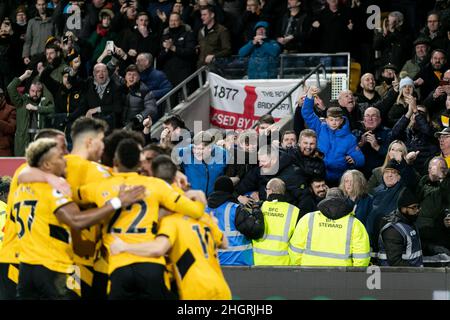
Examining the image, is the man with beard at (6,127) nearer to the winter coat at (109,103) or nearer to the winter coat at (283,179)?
the winter coat at (109,103)

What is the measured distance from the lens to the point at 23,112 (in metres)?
19.0

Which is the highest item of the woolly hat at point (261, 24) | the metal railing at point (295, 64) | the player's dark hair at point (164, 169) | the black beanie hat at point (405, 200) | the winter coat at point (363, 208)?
the woolly hat at point (261, 24)

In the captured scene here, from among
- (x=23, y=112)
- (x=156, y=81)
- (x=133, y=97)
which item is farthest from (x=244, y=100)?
(x=23, y=112)

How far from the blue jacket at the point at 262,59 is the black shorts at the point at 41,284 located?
385 inches

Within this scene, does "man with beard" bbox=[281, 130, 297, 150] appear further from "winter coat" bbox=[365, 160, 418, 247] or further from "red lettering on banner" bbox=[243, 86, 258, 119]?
"red lettering on banner" bbox=[243, 86, 258, 119]

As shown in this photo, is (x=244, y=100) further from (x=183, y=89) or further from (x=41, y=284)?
(x=41, y=284)

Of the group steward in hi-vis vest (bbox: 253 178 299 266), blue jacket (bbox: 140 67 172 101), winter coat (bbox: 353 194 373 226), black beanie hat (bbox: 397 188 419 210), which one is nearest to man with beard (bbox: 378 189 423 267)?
black beanie hat (bbox: 397 188 419 210)

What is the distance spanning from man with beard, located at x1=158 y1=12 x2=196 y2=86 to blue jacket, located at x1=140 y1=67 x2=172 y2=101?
60cm

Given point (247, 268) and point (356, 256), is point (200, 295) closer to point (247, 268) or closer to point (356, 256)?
point (247, 268)

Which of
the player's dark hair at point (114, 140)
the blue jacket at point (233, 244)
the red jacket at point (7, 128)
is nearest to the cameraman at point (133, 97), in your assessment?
the red jacket at point (7, 128)

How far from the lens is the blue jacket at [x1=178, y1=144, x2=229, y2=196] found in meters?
14.7

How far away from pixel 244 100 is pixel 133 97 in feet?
6.61

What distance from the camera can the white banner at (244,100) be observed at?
61.7ft

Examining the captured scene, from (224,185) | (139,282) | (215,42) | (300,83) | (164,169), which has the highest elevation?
(215,42)
